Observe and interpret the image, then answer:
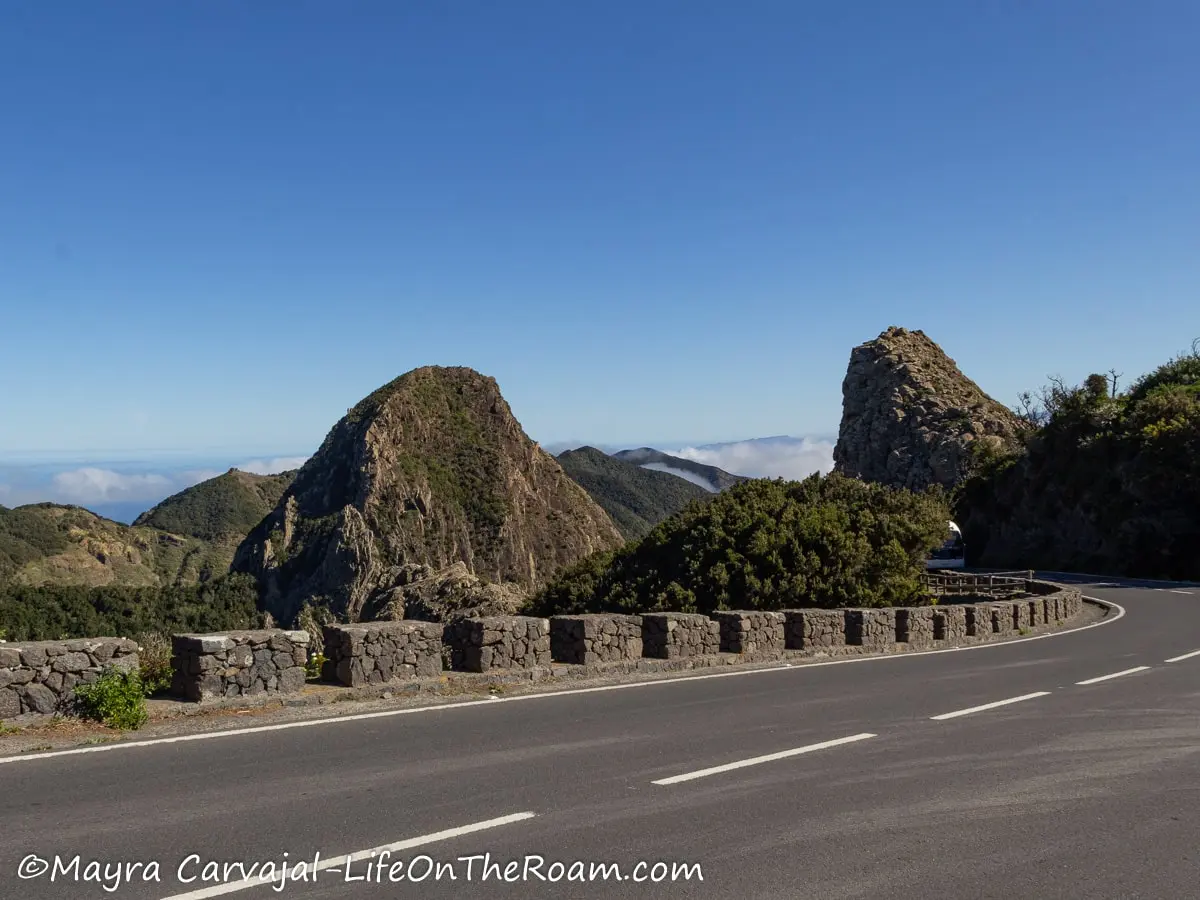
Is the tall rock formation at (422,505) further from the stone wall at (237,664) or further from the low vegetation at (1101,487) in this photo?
the stone wall at (237,664)

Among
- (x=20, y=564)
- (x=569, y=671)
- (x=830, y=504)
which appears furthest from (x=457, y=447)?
(x=569, y=671)

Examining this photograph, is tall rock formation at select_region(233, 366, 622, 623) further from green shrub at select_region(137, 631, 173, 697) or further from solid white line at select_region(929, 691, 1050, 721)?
solid white line at select_region(929, 691, 1050, 721)

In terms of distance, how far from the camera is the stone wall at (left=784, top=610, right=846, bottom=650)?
652 inches

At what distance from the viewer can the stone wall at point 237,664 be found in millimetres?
9758

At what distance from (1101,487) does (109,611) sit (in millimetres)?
56416

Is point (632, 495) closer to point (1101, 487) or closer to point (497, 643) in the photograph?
point (1101, 487)

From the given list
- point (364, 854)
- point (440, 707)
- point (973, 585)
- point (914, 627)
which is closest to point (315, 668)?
point (440, 707)

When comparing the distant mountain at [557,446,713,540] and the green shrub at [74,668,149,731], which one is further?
the distant mountain at [557,446,713,540]

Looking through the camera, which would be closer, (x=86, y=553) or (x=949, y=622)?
(x=949, y=622)

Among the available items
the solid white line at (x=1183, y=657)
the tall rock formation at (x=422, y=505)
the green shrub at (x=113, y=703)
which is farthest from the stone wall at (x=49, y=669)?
the tall rock formation at (x=422, y=505)

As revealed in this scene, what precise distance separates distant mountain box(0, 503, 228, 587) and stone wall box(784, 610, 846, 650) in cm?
7954

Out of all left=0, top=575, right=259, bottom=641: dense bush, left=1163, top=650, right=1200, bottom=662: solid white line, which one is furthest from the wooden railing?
left=0, top=575, right=259, bottom=641: dense bush

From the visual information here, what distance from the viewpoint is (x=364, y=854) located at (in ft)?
18.2

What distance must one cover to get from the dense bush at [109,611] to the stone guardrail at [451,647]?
32.6 meters
